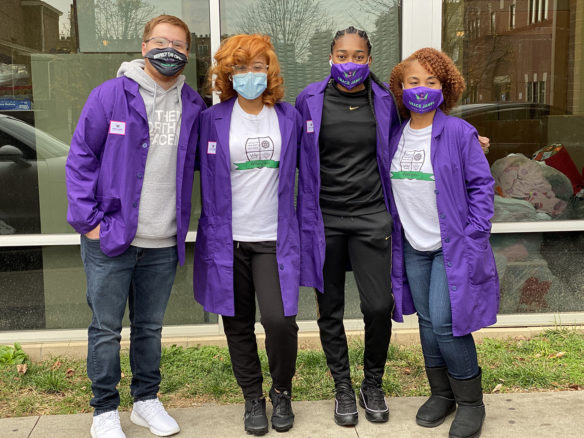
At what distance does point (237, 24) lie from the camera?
479cm

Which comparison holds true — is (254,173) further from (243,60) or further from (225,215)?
(243,60)

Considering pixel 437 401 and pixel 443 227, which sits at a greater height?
pixel 443 227

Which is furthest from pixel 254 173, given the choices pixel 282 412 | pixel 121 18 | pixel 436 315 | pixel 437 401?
pixel 121 18

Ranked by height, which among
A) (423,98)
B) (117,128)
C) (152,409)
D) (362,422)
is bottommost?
(362,422)

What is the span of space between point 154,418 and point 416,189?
180 cm

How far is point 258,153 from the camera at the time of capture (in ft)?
11.0

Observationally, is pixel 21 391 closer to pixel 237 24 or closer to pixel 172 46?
pixel 172 46

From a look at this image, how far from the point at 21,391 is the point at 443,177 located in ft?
9.45

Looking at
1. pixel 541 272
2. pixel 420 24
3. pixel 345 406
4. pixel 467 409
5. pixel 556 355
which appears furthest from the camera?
pixel 541 272

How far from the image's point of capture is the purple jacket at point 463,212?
333 centimetres

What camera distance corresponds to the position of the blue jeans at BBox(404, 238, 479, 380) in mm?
3428

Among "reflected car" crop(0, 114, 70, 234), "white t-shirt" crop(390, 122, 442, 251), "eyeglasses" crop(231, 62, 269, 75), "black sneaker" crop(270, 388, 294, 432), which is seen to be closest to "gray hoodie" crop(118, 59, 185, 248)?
"eyeglasses" crop(231, 62, 269, 75)

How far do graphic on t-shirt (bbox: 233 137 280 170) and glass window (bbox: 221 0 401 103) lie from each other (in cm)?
164

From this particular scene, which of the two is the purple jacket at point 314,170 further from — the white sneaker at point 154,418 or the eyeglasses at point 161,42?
the white sneaker at point 154,418
